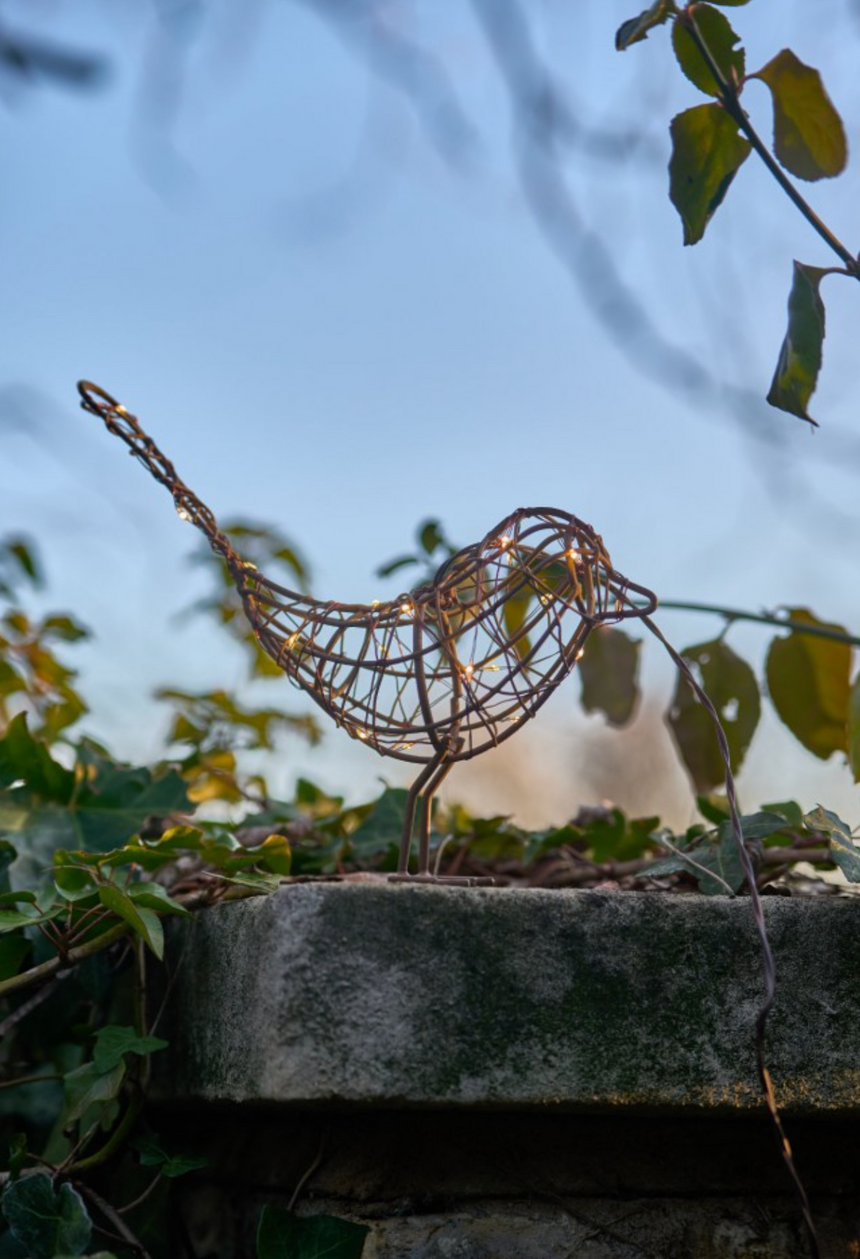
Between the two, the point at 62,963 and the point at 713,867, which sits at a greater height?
the point at 713,867

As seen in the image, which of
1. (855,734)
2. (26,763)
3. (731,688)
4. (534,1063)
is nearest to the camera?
(534,1063)

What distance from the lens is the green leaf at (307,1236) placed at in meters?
1.02

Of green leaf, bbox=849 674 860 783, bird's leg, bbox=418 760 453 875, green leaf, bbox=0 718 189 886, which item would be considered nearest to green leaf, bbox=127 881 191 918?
bird's leg, bbox=418 760 453 875

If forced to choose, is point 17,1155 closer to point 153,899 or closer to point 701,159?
point 153,899

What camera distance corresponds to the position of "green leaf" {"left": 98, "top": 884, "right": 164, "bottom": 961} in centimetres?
112

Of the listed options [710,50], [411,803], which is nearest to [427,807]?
[411,803]

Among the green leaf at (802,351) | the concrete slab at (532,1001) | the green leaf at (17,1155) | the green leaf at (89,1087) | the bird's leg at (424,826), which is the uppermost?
the green leaf at (802,351)

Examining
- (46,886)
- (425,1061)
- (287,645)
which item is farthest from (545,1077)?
(46,886)

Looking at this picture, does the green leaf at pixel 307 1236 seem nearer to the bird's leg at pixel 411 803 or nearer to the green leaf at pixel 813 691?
the bird's leg at pixel 411 803

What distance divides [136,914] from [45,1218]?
0.91ft

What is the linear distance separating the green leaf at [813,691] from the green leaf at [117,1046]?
962 millimetres

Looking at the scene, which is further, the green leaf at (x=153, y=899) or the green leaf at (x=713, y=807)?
the green leaf at (x=713, y=807)

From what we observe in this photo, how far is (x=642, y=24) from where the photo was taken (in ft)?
3.69

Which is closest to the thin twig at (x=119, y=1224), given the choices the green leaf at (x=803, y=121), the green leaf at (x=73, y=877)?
the green leaf at (x=73, y=877)
